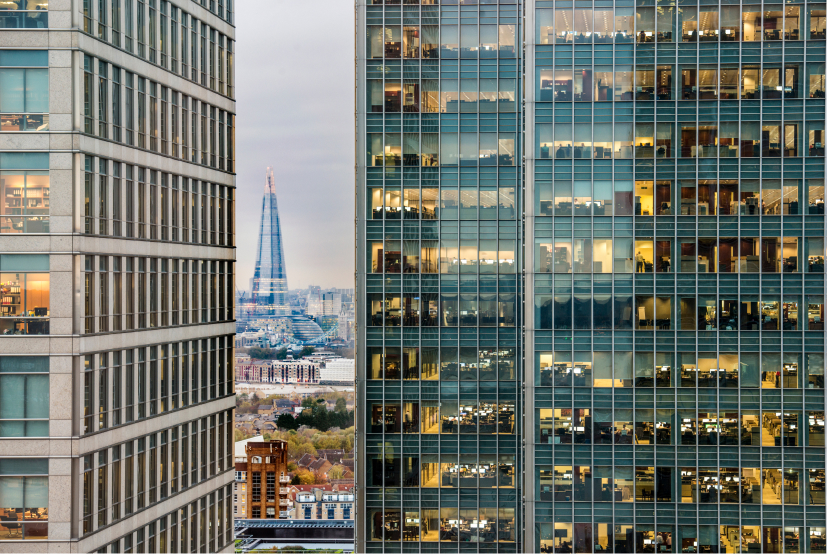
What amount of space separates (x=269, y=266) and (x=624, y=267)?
125m

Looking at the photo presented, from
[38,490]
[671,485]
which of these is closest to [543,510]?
[671,485]

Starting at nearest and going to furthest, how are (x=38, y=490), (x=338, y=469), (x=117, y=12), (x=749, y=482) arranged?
(x=38, y=490), (x=117, y=12), (x=749, y=482), (x=338, y=469)

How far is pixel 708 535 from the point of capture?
43.6 metres

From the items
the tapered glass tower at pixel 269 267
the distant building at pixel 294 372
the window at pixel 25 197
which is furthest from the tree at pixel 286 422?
the window at pixel 25 197

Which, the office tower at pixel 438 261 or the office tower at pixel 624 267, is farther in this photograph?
the office tower at pixel 438 261

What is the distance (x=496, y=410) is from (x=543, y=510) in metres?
7.21

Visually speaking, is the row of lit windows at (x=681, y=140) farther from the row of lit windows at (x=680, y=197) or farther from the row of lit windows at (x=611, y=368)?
the row of lit windows at (x=611, y=368)

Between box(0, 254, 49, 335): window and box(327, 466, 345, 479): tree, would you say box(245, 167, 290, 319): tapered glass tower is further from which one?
box(0, 254, 49, 335): window

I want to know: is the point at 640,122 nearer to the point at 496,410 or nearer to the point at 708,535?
the point at 496,410

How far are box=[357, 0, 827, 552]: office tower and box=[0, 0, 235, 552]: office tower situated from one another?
1044cm

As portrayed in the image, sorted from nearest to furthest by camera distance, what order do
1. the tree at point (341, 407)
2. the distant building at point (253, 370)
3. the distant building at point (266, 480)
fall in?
the distant building at point (266, 480)
the tree at point (341, 407)
the distant building at point (253, 370)

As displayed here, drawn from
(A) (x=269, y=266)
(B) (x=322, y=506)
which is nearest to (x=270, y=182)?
(A) (x=269, y=266)

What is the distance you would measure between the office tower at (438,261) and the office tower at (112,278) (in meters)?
10.4

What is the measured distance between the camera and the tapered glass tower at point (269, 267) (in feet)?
470
